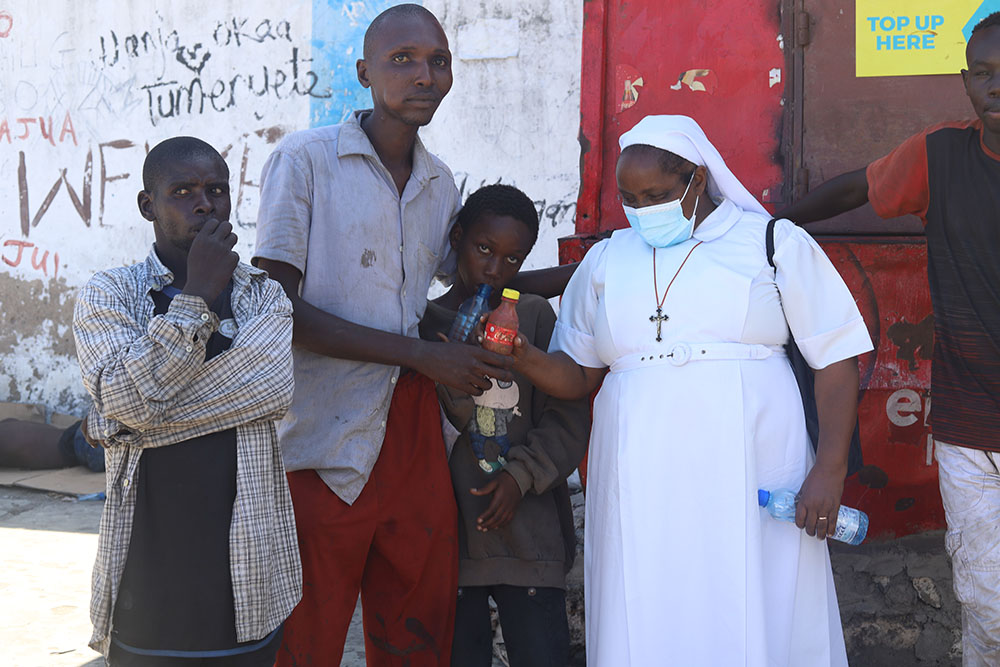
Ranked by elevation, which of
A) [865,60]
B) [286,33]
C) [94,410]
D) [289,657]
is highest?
[286,33]

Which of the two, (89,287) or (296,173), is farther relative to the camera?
(296,173)

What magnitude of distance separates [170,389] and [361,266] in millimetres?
667

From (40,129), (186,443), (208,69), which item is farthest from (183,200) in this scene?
(40,129)

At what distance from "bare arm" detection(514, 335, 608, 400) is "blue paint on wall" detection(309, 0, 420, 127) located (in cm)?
435

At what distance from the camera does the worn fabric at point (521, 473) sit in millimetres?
Result: 2521

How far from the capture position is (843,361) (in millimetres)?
2299

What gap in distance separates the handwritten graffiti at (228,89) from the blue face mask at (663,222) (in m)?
4.59

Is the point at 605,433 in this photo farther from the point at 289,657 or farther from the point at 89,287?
the point at 89,287

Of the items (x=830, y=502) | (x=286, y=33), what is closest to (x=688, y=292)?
(x=830, y=502)

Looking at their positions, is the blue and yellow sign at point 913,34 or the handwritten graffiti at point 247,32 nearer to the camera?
the blue and yellow sign at point 913,34

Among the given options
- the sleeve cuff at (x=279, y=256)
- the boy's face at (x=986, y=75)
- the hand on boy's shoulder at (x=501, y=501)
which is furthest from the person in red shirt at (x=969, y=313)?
the sleeve cuff at (x=279, y=256)

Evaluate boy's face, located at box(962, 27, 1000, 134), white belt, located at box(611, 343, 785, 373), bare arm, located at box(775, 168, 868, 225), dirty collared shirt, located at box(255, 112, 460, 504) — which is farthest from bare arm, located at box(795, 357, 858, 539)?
dirty collared shirt, located at box(255, 112, 460, 504)

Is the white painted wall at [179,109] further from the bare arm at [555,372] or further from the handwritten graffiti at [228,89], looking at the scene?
the bare arm at [555,372]

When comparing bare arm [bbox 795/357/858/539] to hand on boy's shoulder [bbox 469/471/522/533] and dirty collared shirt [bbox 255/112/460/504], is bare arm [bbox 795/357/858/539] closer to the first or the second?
hand on boy's shoulder [bbox 469/471/522/533]
